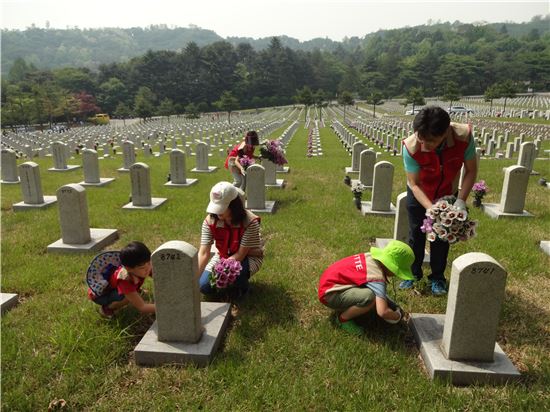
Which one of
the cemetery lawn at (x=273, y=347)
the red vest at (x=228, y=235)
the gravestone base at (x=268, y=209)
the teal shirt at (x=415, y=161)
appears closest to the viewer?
the cemetery lawn at (x=273, y=347)

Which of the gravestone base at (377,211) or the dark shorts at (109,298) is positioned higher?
the dark shorts at (109,298)

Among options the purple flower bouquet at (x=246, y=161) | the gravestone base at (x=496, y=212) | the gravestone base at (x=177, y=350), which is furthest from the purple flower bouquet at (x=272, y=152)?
the gravestone base at (x=177, y=350)

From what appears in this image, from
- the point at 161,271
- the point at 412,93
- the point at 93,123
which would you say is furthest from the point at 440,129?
the point at 93,123

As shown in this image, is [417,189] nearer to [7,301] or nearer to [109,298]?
[109,298]

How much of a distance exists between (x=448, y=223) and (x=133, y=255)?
9.63ft

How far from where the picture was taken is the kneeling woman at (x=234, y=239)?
4121 millimetres

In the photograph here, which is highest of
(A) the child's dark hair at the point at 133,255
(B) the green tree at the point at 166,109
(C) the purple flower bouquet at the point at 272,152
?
(C) the purple flower bouquet at the point at 272,152

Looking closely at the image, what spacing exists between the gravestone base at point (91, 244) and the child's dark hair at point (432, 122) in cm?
473

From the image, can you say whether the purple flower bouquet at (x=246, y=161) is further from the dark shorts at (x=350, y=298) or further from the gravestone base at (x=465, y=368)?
the gravestone base at (x=465, y=368)

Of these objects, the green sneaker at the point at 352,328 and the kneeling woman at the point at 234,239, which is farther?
the kneeling woman at the point at 234,239

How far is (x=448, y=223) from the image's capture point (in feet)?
12.2

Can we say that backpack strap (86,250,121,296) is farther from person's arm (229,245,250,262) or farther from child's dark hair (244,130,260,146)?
child's dark hair (244,130,260,146)

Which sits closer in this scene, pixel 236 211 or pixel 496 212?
pixel 236 211

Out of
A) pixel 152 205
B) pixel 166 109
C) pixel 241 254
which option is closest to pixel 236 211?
pixel 241 254
